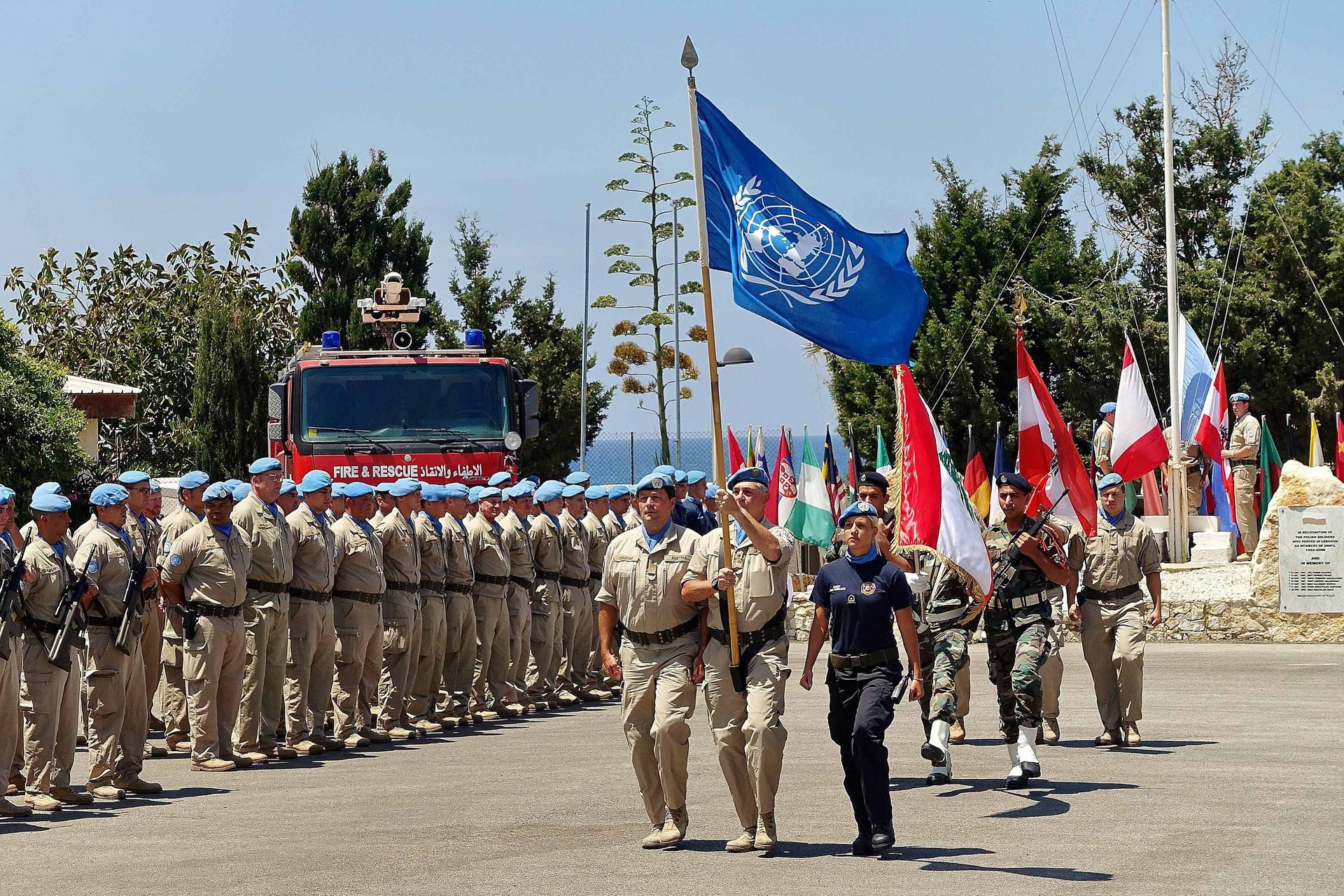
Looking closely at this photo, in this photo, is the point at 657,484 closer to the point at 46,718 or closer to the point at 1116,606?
the point at 46,718

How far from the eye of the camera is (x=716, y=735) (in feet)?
29.5

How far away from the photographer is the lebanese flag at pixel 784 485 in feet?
92.2

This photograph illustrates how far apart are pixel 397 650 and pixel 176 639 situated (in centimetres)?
220

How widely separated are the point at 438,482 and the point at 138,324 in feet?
84.5

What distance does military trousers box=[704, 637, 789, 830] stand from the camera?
29.2 feet

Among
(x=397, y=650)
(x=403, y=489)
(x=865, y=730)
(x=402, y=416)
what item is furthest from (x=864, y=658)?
(x=402, y=416)

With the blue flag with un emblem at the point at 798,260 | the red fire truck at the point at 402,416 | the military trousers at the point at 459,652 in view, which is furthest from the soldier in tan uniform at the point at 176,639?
the blue flag with un emblem at the point at 798,260

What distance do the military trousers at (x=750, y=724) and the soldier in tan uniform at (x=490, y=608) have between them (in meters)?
7.57

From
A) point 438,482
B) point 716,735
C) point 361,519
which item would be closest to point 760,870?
point 716,735

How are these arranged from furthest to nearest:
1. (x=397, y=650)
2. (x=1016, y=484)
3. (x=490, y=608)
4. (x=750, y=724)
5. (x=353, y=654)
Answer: (x=490, y=608) < (x=397, y=650) < (x=353, y=654) < (x=1016, y=484) < (x=750, y=724)

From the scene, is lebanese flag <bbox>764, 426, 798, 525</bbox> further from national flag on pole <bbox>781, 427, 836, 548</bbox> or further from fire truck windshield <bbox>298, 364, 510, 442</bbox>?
fire truck windshield <bbox>298, 364, 510, 442</bbox>

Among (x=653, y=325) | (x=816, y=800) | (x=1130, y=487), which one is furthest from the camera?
(x=653, y=325)

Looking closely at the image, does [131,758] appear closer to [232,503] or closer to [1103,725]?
[232,503]

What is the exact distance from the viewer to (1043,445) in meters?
14.3
